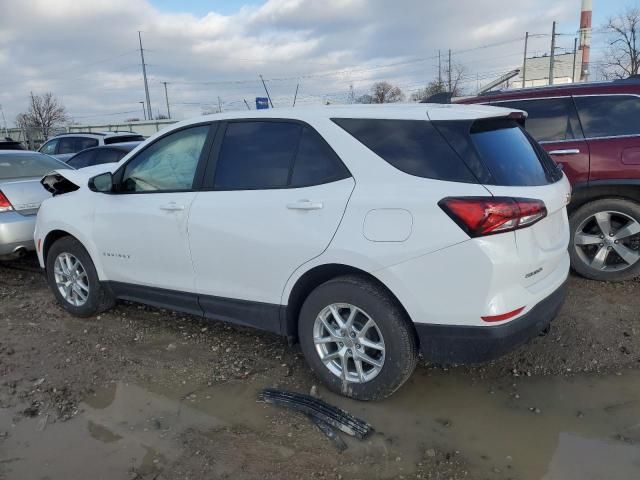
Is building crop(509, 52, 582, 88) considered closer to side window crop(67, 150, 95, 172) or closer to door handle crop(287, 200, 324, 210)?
side window crop(67, 150, 95, 172)

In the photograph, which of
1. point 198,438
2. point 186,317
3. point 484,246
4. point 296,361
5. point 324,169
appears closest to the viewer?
point 484,246

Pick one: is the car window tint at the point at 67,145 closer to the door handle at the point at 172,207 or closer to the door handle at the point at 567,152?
the door handle at the point at 172,207

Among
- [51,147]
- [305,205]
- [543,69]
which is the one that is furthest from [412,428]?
[543,69]

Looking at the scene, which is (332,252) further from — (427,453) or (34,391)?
(34,391)

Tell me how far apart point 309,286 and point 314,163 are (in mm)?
768

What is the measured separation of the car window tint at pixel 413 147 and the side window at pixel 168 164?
1.27 m

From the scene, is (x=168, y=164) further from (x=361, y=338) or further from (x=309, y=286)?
(x=361, y=338)

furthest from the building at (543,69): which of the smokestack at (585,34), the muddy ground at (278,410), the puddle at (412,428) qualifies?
the puddle at (412,428)

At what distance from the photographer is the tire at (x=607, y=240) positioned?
4.86m

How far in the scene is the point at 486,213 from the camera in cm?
269

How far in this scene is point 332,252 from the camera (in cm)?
306

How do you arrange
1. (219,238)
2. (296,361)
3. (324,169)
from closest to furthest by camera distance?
(324,169) < (219,238) < (296,361)

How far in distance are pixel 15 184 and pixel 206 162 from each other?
11.2 ft

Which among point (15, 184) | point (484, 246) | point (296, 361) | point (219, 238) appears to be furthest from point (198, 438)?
point (15, 184)
